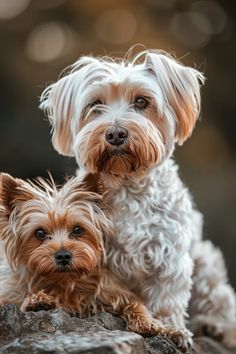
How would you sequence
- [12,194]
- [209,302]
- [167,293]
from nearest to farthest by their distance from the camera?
1. [12,194]
2. [167,293]
3. [209,302]

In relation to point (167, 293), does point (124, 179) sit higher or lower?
higher

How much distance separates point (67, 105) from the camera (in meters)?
8.70

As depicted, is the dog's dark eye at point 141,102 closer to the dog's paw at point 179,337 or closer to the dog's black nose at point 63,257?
the dog's black nose at point 63,257

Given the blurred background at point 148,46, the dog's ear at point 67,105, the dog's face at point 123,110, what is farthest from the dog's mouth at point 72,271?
the blurred background at point 148,46

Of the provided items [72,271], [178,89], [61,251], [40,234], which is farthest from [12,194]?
[178,89]

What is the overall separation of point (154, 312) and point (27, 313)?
5.00 ft

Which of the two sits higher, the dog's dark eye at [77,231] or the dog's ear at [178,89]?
the dog's ear at [178,89]

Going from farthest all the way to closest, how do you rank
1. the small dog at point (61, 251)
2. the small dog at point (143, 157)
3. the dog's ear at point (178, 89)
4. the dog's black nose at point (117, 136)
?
the dog's ear at point (178, 89) → the small dog at point (143, 157) → the dog's black nose at point (117, 136) → the small dog at point (61, 251)

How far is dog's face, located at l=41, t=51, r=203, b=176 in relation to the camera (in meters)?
8.06

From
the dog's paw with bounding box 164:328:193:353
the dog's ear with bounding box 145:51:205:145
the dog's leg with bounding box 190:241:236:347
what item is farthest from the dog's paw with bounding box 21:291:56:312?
the dog's leg with bounding box 190:241:236:347

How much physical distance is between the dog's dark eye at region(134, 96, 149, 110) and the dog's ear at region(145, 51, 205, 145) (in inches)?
8.3

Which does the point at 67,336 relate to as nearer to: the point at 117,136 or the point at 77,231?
the point at 77,231

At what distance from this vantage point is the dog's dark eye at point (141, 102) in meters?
8.40

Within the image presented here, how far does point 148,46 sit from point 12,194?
8.28 metres
